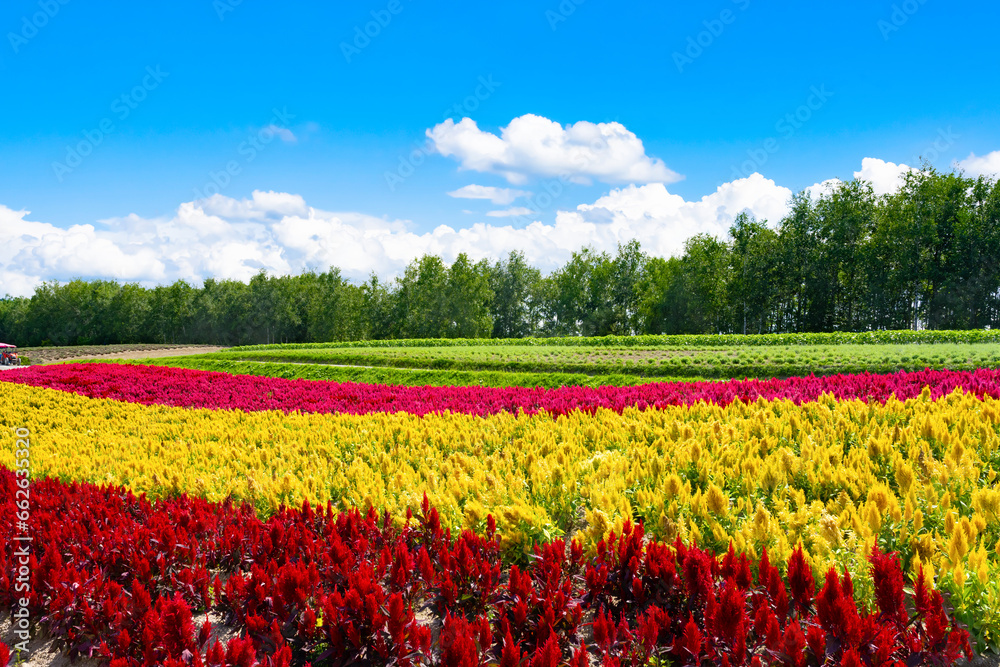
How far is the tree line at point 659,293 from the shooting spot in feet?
131

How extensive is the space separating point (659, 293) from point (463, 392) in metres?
49.4

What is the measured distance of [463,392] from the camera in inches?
436

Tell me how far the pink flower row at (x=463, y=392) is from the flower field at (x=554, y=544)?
142 cm

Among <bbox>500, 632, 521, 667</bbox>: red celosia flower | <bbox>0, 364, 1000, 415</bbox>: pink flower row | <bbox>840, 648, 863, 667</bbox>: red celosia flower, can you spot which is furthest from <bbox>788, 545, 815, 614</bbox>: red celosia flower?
<bbox>0, 364, 1000, 415</bbox>: pink flower row

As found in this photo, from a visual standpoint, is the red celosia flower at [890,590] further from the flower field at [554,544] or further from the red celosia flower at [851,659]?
the red celosia flower at [851,659]

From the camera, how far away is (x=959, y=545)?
2629 mm

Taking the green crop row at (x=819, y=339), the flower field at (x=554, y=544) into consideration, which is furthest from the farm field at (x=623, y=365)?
the flower field at (x=554, y=544)

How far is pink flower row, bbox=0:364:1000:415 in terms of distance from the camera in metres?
7.43

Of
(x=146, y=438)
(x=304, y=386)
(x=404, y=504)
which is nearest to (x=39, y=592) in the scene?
(x=404, y=504)

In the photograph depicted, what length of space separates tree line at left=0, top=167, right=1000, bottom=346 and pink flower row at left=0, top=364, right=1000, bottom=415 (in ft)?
125

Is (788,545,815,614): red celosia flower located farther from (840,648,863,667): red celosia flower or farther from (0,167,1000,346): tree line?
(0,167,1000,346): tree line

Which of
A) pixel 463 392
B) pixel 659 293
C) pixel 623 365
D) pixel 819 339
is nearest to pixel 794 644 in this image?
pixel 463 392

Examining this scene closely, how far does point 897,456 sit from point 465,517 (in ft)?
9.84

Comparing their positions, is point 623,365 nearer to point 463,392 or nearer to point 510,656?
point 463,392
